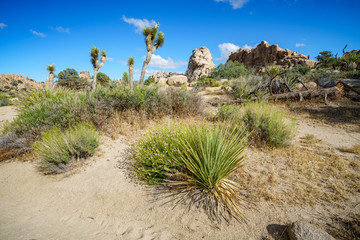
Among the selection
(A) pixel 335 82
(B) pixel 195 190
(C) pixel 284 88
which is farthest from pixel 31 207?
(A) pixel 335 82

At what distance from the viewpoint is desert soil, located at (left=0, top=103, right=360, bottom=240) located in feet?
7.15

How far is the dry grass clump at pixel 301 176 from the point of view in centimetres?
257

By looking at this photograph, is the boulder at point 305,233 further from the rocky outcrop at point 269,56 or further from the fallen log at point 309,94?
the rocky outcrop at point 269,56

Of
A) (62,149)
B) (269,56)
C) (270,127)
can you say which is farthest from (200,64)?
(62,149)

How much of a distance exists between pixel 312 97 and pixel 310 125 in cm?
396

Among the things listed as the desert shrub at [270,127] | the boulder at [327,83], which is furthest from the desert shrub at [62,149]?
the boulder at [327,83]

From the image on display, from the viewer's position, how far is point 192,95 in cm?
790

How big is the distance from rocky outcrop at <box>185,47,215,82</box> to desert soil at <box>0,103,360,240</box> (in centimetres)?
4644

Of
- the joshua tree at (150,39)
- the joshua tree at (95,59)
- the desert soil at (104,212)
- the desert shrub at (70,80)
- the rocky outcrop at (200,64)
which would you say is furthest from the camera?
the rocky outcrop at (200,64)

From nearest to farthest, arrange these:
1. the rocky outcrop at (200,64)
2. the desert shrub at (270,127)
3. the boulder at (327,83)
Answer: the desert shrub at (270,127) → the boulder at (327,83) → the rocky outcrop at (200,64)

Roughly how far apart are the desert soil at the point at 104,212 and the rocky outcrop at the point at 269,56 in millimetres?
45967

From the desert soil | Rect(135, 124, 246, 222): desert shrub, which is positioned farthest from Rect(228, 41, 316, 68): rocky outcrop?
the desert soil

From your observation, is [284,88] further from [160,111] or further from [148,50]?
[148,50]

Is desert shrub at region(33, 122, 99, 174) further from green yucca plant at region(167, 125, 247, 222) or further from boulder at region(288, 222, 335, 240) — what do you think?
boulder at region(288, 222, 335, 240)
